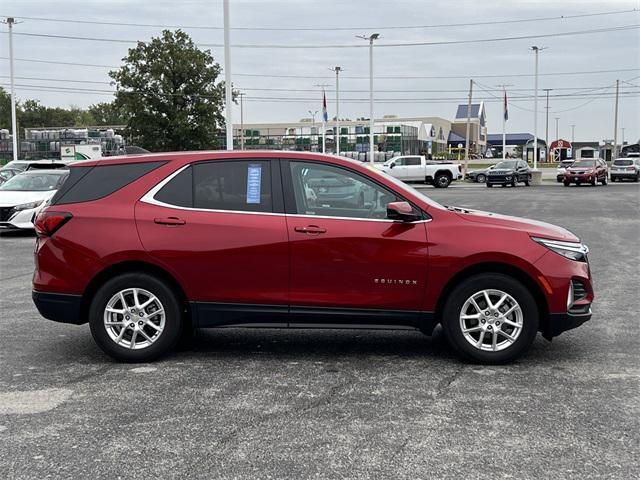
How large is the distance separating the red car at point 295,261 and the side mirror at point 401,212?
0.01 meters

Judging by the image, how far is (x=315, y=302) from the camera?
Result: 554cm

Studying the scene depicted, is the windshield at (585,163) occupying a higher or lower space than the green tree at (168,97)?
lower

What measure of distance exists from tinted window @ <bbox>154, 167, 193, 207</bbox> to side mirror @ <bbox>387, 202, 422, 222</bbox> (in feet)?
5.48

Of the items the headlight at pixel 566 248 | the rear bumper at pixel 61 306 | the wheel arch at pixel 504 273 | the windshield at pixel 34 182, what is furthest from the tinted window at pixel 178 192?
the windshield at pixel 34 182

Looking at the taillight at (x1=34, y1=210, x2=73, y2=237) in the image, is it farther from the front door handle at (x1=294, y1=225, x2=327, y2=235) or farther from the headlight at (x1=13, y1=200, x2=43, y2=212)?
the headlight at (x1=13, y1=200, x2=43, y2=212)

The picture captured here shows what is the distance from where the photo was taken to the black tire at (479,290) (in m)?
5.45

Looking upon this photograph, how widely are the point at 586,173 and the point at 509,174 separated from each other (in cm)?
461

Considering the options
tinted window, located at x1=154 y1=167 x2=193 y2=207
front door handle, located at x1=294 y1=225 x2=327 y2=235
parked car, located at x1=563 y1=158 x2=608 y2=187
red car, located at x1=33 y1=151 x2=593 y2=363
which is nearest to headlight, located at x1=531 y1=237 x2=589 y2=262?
red car, located at x1=33 y1=151 x2=593 y2=363

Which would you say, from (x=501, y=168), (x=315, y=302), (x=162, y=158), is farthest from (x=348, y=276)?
(x=501, y=168)

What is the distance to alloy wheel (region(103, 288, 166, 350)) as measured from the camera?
18.4 feet

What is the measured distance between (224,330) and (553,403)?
3.49 metres

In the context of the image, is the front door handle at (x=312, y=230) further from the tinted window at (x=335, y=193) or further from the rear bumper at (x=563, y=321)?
the rear bumper at (x=563, y=321)

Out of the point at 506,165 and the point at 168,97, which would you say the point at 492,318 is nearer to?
the point at 506,165

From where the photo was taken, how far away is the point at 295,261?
5492 mm
